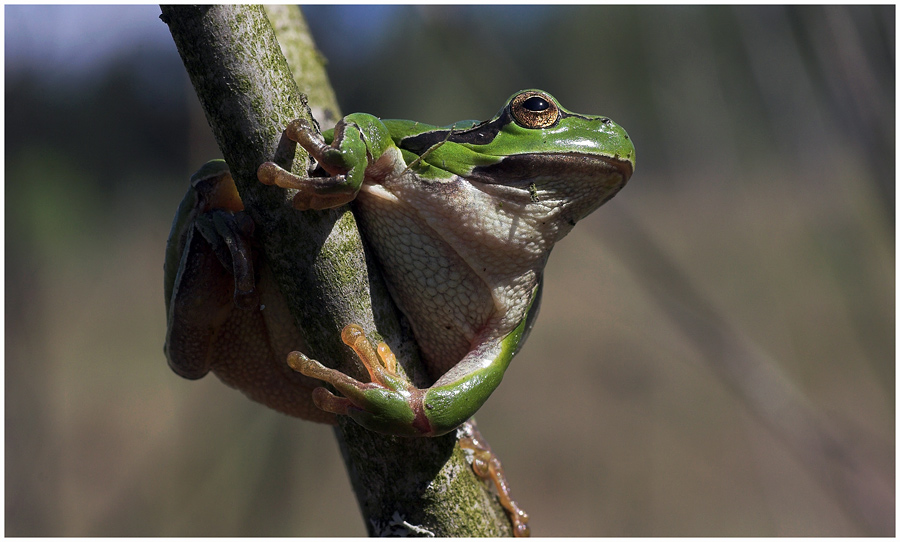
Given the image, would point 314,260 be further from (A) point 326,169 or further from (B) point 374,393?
(B) point 374,393

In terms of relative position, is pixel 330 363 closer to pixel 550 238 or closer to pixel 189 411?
pixel 550 238

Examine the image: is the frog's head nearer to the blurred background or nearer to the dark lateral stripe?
the dark lateral stripe

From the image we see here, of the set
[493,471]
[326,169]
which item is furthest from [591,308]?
[326,169]

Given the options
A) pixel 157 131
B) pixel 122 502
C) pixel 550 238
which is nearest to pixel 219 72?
pixel 550 238

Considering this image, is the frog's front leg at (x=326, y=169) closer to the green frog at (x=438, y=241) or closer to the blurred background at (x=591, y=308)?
the green frog at (x=438, y=241)

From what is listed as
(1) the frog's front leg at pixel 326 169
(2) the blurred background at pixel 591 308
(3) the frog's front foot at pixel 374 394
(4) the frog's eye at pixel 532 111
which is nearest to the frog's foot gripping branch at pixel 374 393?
(3) the frog's front foot at pixel 374 394
